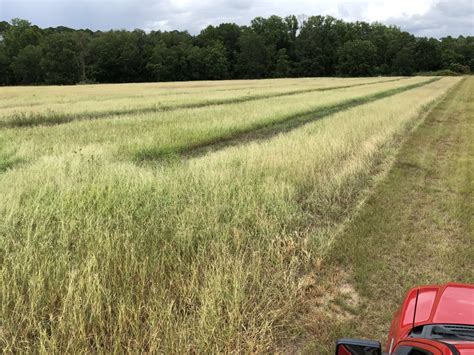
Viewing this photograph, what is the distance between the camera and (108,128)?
14961mm

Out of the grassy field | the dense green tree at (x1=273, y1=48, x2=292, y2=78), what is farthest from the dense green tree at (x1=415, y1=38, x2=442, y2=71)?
the grassy field

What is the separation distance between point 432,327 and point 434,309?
0.25m

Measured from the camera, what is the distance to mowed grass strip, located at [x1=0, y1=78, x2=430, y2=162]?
10.9 metres

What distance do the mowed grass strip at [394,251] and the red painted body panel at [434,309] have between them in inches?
47.1

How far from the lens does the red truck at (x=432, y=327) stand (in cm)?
167

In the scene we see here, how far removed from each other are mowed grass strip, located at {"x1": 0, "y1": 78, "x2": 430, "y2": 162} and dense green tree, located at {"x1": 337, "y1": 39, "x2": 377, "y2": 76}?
92799mm

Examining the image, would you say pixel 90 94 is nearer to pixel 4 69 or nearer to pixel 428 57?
pixel 4 69

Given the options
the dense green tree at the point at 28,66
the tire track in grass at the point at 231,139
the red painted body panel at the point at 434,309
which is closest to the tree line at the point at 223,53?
the dense green tree at the point at 28,66

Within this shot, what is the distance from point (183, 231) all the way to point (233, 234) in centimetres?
66

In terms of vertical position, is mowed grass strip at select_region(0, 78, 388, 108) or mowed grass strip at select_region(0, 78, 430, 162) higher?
mowed grass strip at select_region(0, 78, 388, 108)

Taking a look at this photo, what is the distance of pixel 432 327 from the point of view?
6.50 feet

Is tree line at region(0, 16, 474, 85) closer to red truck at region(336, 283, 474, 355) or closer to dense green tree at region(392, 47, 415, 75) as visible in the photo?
dense green tree at region(392, 47, 415, 75)

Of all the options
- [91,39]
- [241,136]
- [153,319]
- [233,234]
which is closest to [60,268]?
[153,319]

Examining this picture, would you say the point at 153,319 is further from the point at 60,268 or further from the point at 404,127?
the point at 404,127
